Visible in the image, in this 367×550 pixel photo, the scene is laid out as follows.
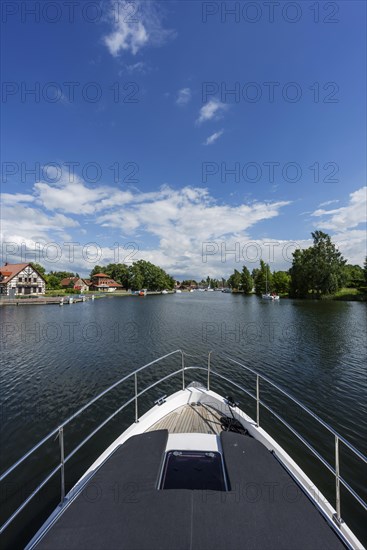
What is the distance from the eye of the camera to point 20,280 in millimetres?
56469

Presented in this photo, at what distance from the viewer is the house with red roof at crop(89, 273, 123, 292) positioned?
9525 cm

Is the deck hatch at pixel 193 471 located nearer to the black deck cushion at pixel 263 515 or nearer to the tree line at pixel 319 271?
the black deck cushion at pixel 263 515

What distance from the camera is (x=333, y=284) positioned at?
5656 centimetres

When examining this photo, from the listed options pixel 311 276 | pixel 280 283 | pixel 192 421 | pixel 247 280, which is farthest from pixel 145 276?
pixel 192 421

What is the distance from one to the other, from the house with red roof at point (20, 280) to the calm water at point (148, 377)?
131 ft

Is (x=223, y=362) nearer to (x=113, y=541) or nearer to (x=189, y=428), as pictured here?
(x=189, y=428)

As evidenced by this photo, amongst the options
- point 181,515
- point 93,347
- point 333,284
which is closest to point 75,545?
point 181,515

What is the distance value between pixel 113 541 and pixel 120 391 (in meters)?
8.74

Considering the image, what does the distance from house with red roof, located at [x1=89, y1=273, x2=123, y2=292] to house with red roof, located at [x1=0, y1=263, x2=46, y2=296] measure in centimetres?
3548

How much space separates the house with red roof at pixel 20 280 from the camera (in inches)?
2176

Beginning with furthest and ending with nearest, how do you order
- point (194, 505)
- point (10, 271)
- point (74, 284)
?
point (74, 284), point (10, 271), point (194, 505)

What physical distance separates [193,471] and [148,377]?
8.74 m

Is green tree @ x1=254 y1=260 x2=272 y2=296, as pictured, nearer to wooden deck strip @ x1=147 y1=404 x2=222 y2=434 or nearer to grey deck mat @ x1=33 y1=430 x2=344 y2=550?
wooden deck strip @ x1=147 y1=404 x2=222 y2=434

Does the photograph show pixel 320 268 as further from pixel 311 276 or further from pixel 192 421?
pixel 192 421
